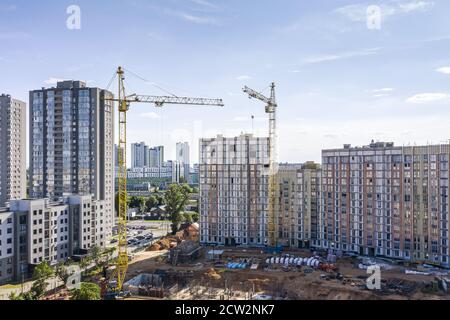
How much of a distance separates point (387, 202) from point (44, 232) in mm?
39469

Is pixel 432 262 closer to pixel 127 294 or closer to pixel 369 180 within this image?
pixel 369 180

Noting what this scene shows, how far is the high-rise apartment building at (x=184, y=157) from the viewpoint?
135 metres

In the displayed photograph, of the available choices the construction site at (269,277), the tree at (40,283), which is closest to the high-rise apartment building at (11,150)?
the construction site at (269,277)

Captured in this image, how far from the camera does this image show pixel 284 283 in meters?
36.2

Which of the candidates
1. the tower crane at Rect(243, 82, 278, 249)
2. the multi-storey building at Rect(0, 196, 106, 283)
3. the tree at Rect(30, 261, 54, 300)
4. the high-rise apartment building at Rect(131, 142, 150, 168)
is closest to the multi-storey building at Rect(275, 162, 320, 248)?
the tower crane at Rect(243, 82, 278, 249)

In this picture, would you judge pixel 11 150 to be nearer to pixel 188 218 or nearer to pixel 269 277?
pixel 188 218

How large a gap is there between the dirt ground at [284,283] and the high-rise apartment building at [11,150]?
122 feet

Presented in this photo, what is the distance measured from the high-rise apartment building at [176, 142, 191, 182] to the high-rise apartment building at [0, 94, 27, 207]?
224 feet

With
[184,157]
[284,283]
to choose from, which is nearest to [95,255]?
[284,283]

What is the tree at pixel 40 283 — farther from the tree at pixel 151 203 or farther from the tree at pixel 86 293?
the tree at pixel 151 203

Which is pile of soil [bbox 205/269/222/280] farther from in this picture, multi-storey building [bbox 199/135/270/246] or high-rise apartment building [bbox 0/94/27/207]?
high-rise apartment building [bbox 0/94/27/207]

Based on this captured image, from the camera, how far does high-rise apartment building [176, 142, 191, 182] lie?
5301 inches

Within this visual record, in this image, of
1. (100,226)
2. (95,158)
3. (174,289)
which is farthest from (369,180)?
(95,158)

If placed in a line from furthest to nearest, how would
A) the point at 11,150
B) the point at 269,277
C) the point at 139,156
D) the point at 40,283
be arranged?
1. the point at 139,156
2. the point at 11,150
3. the point at 269,277
4. the point at 40,283
